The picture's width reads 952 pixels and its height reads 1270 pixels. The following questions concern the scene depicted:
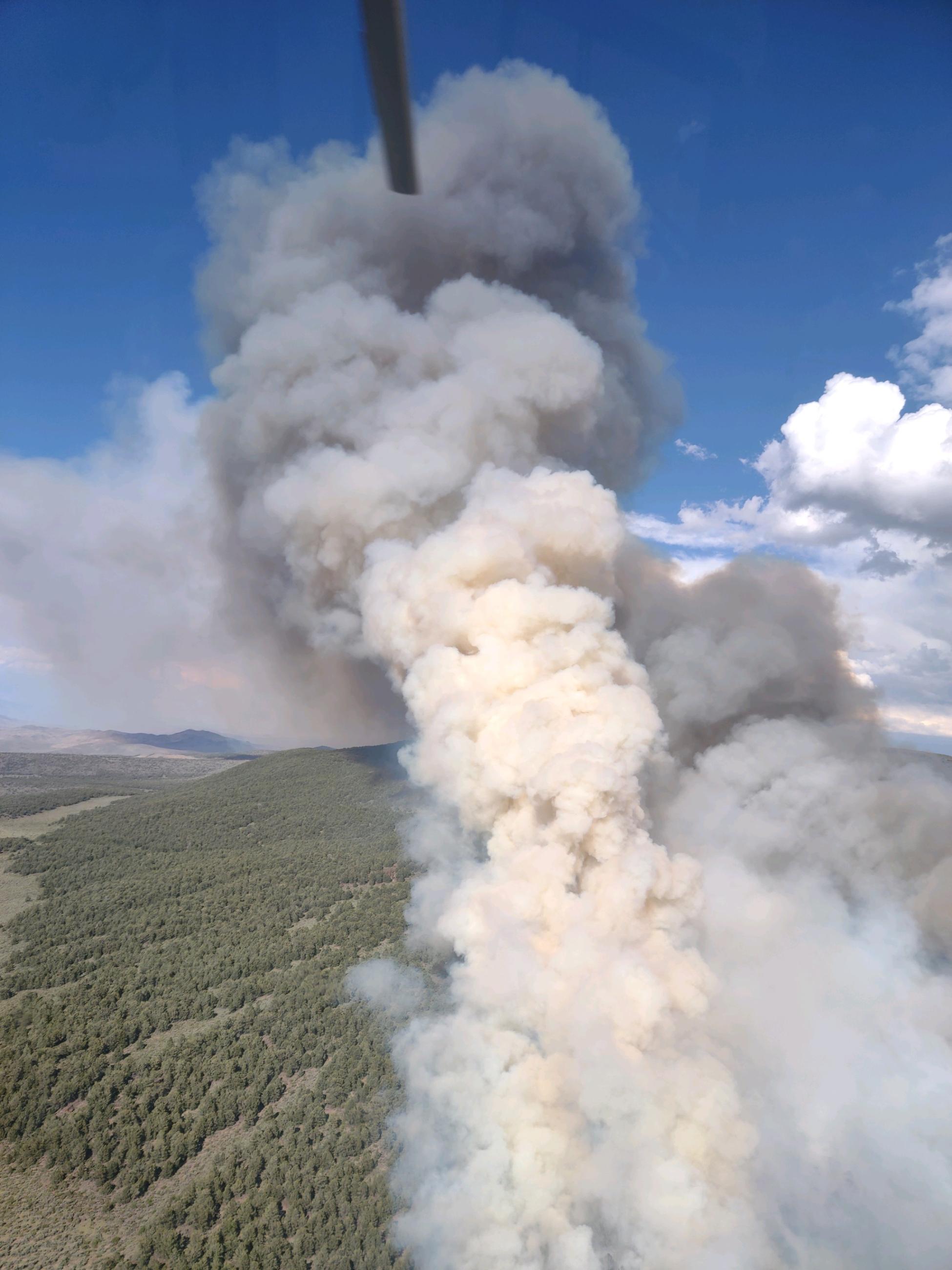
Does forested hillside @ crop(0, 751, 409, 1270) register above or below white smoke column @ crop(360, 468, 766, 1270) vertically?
below

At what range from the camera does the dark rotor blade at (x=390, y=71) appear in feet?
9.26

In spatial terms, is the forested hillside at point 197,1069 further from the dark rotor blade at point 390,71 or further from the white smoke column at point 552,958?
the dark rotor blade at point 390,71

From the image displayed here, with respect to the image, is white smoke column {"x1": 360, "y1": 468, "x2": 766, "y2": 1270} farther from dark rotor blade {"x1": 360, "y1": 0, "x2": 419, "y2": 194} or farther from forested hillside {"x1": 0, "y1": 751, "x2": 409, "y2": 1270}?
dark rotor blade {"x1": 360, "y1": 0, "x2": 419, "y2": 194}

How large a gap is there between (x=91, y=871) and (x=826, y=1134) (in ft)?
180

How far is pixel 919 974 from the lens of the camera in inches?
952

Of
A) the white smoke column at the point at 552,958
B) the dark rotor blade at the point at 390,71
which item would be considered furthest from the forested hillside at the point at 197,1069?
the dark rotor blade at the point at 390,71

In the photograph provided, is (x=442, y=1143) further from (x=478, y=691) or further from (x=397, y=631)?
(x=397, y=631)

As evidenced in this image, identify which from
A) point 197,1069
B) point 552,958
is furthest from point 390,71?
point 197,1069

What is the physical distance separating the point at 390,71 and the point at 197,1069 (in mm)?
A: 33291

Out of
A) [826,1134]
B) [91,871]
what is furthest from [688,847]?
[91,871]

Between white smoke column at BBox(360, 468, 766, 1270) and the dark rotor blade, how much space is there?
55.7 ft

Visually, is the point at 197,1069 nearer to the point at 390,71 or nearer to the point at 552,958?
the point at 552,958

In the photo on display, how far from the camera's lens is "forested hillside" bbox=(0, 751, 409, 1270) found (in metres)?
19.0

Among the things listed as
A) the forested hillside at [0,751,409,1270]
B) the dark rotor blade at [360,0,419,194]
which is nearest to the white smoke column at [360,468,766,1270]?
the forested hillside at [0,751,409,1270]
